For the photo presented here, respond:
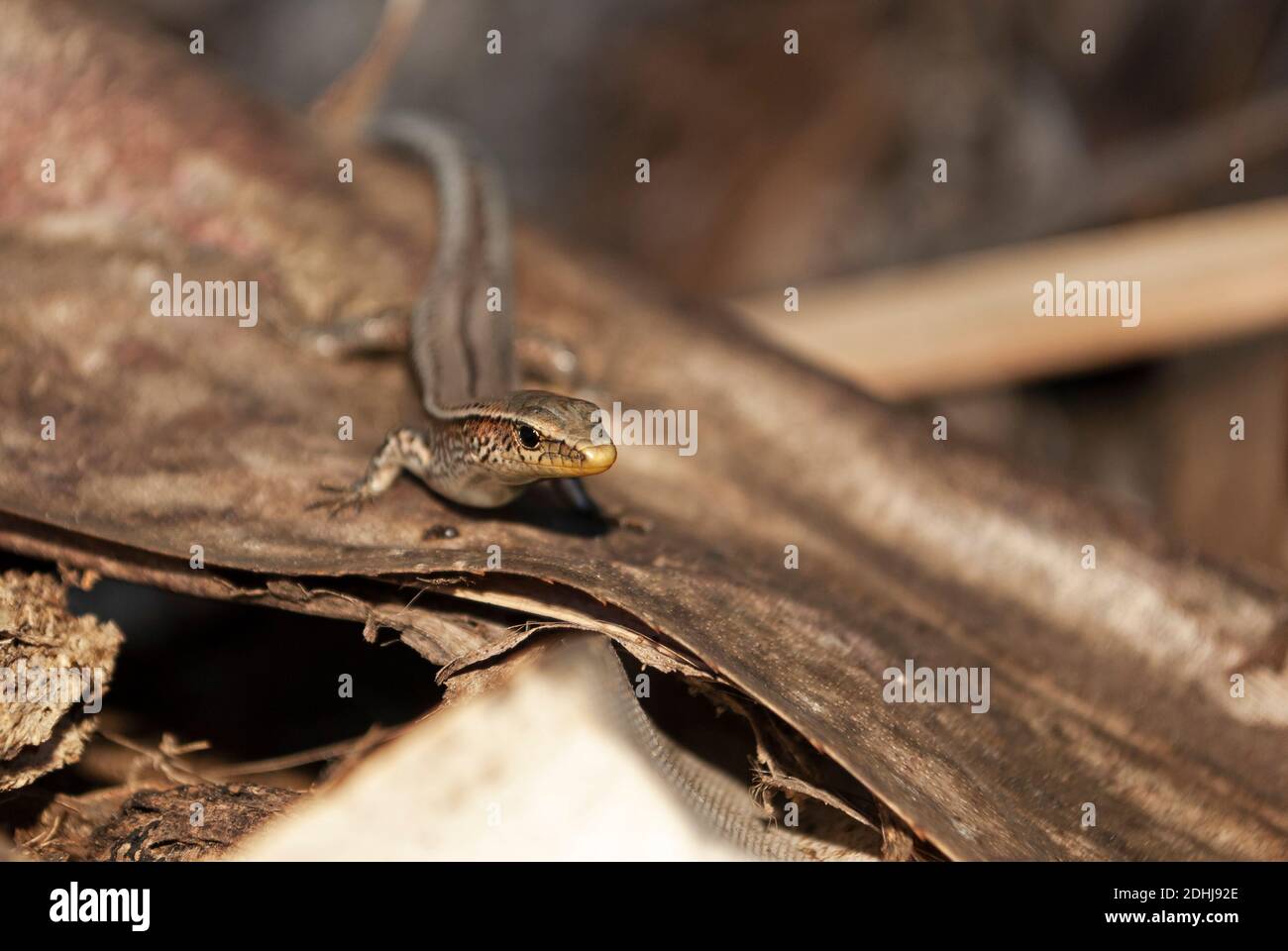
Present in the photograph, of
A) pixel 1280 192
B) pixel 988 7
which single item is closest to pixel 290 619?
pixel 1280 192

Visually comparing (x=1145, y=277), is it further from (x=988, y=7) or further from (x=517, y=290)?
(x=988, y=7)

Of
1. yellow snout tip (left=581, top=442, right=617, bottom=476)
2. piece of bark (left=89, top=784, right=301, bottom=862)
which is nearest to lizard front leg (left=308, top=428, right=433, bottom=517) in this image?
yellow snout tip (left=581, top=442, right=617, bottom=476)

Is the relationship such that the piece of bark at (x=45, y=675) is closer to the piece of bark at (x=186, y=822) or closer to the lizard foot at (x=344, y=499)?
the piece of bark at (x=186, y=822)

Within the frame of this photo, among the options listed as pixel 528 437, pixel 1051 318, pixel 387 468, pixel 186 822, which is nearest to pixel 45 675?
pixel 186 822

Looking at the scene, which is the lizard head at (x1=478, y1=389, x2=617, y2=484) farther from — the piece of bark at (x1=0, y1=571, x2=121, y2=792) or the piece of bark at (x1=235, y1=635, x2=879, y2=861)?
the piece of bark at (x1=0, y1=571, x2=121, y2=792)

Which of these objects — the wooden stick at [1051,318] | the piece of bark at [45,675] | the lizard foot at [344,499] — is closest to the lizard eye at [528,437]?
the lizard foot at [344,499]
